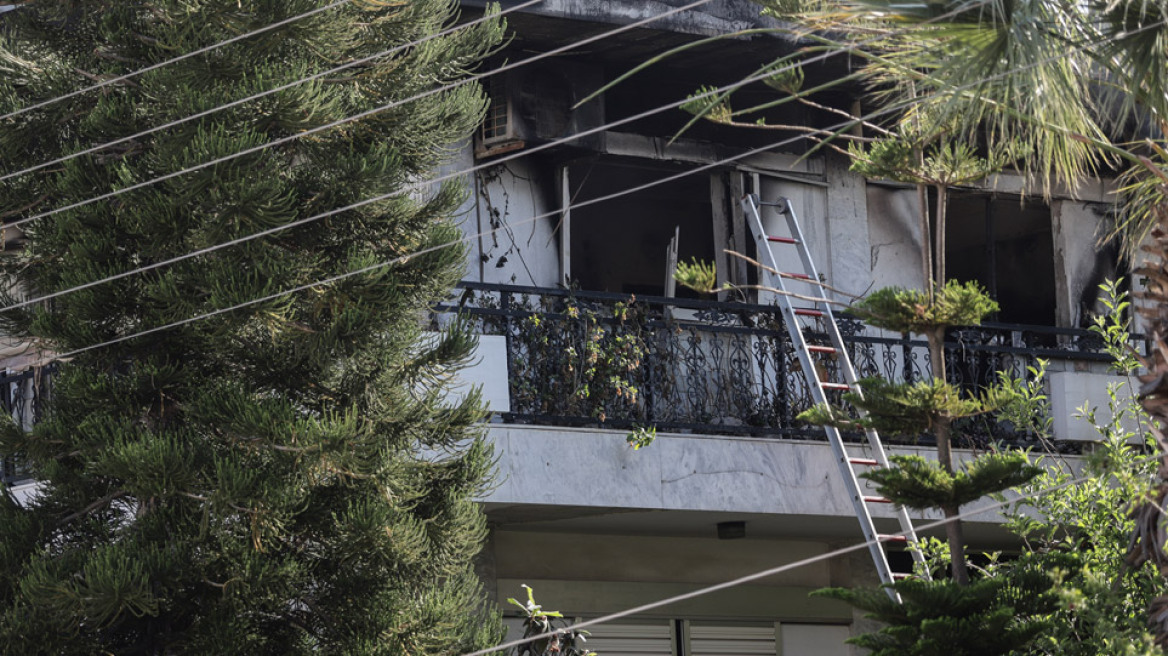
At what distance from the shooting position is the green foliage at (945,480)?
309 inches

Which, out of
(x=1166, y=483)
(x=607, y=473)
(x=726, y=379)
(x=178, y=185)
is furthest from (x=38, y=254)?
(x=1166, y=483)

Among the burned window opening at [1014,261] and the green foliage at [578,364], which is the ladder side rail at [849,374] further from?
the burned window opening at [1014,261]

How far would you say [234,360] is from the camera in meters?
8.73

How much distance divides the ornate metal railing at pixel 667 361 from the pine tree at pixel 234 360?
168 cm

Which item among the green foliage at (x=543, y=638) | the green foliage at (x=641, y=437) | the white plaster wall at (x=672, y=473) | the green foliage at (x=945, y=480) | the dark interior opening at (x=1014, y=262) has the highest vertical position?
the dark interior opening at (x=1014, y=262)

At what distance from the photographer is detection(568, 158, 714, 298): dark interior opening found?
14477 mm

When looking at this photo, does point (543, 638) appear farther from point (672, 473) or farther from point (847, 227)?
point (847, 227)

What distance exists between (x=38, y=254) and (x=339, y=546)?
90.6 inches

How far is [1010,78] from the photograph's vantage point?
658 centimetres

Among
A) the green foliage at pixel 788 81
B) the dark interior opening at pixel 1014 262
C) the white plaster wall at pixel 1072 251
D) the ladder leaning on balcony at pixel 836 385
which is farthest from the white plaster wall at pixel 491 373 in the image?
the dark interior opening at pixel 1014 262

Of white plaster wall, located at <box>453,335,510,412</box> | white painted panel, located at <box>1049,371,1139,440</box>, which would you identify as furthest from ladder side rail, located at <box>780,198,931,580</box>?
white plaster wall, located at <box>453,335,510,412</box>

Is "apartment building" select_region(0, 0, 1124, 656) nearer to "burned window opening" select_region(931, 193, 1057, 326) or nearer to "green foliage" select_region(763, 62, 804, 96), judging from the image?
"burned window opening" select_region(931, 193, 1057, 326)

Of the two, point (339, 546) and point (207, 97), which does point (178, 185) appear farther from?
point (339, 546)

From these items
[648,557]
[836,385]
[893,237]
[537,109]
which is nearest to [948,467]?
[836,385]
